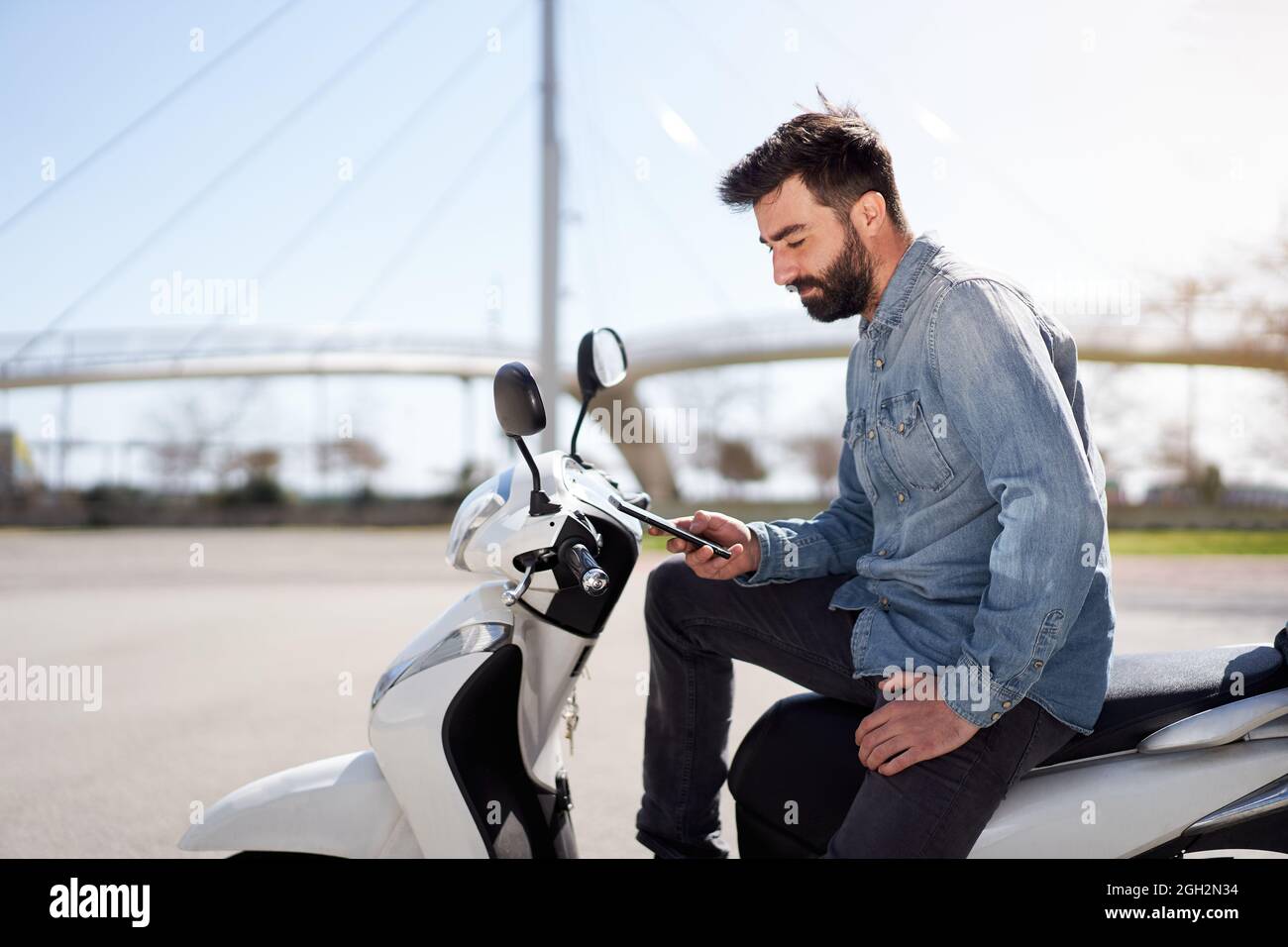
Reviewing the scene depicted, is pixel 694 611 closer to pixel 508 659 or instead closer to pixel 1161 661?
pixel 508 659

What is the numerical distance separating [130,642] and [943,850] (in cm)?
541

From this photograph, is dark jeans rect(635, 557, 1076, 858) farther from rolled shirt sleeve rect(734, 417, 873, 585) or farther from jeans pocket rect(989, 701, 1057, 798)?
jeans pocket rect(989, 701, 1057, 798)

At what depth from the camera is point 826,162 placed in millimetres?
1436

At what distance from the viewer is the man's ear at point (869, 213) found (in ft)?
4.79

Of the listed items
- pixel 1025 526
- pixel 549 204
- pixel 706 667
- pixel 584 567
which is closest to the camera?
pixel 1025 526

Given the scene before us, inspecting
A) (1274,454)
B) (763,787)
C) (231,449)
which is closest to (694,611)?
(763,787)

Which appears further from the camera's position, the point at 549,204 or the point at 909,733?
the point at 549,204

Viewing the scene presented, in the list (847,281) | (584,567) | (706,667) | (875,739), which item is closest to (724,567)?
(706,667)

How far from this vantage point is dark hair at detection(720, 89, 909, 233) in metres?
1.43

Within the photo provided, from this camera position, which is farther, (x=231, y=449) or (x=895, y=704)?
(x=231, y=449)

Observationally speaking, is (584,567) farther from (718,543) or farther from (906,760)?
(906,760)

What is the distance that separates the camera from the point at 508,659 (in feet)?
4.70

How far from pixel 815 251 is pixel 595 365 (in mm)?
403
